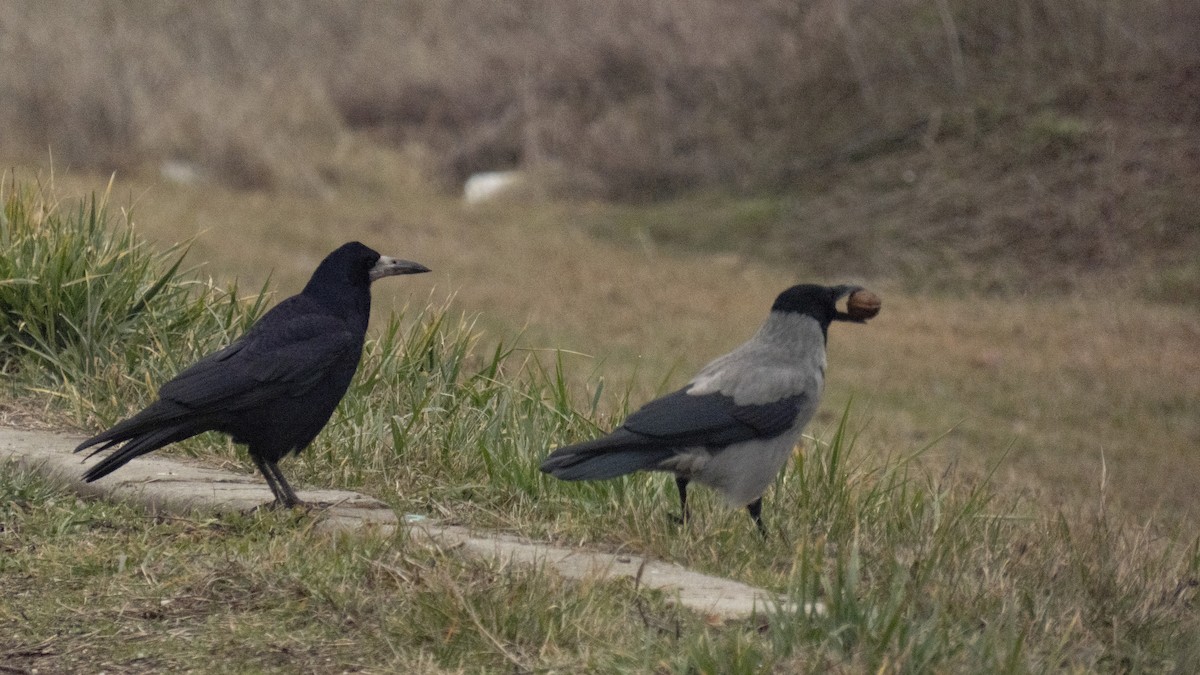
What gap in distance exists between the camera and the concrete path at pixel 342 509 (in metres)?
4.23

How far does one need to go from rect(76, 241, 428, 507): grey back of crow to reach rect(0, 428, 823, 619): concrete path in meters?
0.21

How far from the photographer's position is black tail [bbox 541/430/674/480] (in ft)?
14.9

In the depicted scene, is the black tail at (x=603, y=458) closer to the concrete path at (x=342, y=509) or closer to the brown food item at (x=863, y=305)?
the concrete path at (x=342, y=509)

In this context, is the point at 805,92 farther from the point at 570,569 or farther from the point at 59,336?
the point at 570,569

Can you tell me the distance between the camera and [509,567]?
425cm

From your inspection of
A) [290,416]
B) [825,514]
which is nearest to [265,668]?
[290,416]

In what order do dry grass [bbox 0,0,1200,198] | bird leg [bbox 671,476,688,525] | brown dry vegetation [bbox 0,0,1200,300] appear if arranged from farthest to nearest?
dry grass [bbox 0,0,1200,198] < brown dry vegetation [bbox 0,0,1200,300] < bird leg [bbox 671,476,688,525]

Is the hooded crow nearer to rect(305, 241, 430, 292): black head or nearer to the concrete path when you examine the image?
the concrete path

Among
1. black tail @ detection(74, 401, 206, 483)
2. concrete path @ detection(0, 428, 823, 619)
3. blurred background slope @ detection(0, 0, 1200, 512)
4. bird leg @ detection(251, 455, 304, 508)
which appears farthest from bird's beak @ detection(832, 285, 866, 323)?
blurred background slope @ detection(0, 0, 1200, 512)

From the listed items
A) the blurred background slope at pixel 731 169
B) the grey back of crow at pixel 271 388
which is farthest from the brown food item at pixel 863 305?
the blurred background slope at pixel 731 169

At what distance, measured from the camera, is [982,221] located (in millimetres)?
14648

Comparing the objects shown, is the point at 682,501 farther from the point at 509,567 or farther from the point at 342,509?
the point at 342,509

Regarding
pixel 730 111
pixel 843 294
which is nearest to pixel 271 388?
pixel 843 294

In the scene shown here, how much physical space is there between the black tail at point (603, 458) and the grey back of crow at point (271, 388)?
2.89ft
